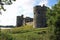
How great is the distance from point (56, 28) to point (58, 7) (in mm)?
3070

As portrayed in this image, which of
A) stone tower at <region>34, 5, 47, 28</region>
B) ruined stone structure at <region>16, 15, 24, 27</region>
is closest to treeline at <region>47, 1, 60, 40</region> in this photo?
stone tower at <region>34, 5, 47, 28</region>

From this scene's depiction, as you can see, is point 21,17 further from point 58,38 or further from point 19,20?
point 58,38

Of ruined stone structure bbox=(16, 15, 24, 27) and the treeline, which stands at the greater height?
the treeline

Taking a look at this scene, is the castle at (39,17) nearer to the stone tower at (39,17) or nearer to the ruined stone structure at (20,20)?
the stone tower at (39,17)

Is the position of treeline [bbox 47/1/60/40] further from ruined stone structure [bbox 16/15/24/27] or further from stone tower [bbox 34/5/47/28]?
ruined stone structure [bbox 16/15/24/27]

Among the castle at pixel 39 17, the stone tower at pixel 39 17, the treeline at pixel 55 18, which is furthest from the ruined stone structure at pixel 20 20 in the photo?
the treeline at pixel 55 18

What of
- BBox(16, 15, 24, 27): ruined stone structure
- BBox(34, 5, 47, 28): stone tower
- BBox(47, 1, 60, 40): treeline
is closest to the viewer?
BBox(47, 1, 60, 40): treeline

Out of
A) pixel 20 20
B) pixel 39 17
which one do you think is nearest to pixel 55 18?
pixel 39 17

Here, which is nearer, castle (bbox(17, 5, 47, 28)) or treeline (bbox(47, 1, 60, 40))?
treeline (bbox(47, 1, 60, 40))

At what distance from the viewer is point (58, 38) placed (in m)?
31.0

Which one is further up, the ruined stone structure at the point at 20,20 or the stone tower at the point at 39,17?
the stone tower at the point at 39,17

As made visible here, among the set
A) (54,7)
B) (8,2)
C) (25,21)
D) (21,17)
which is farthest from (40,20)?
(8,2)

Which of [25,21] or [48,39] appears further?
[25,21]

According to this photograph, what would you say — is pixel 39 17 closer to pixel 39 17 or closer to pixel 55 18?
pixel 39 17
